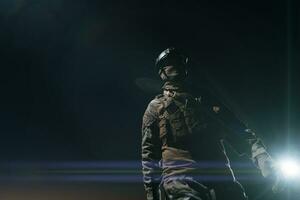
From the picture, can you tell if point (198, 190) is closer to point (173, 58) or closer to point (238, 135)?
point (238, 135)

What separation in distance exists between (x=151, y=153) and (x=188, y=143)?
309 mm

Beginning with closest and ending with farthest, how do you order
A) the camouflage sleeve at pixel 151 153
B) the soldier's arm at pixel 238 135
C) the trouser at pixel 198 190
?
the trouser at pixel 198 190, the camouflage sleeve at pixel 151 153, the soldier's arm at pixel 238 135

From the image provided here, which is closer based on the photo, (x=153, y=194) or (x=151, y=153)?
(x=153, y=194)

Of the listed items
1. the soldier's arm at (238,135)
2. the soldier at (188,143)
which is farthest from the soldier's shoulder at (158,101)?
the soldier's arm at (238,135)

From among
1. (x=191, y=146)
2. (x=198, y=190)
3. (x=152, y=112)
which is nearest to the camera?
(x=198, y=190)

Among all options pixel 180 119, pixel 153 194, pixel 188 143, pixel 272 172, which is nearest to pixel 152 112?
pixel 180 119

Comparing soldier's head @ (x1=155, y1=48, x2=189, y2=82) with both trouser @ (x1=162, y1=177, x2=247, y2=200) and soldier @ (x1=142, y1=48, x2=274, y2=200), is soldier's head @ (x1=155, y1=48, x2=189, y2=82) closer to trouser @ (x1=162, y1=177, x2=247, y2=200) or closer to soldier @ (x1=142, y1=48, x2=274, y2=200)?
soldier @ (x1=142, y1=48, x2=274, y2=200)

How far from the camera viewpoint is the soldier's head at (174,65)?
15.4 ft

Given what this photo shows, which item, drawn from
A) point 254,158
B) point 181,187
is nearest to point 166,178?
point 181,187

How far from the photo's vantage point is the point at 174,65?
470cm

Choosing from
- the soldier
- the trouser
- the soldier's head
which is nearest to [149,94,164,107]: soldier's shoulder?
the soldier

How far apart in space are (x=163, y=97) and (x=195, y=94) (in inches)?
10.5

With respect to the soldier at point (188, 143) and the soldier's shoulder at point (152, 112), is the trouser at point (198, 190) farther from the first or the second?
the soldier's shoulder at point (152, 112)

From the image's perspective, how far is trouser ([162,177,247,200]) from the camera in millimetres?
4316
